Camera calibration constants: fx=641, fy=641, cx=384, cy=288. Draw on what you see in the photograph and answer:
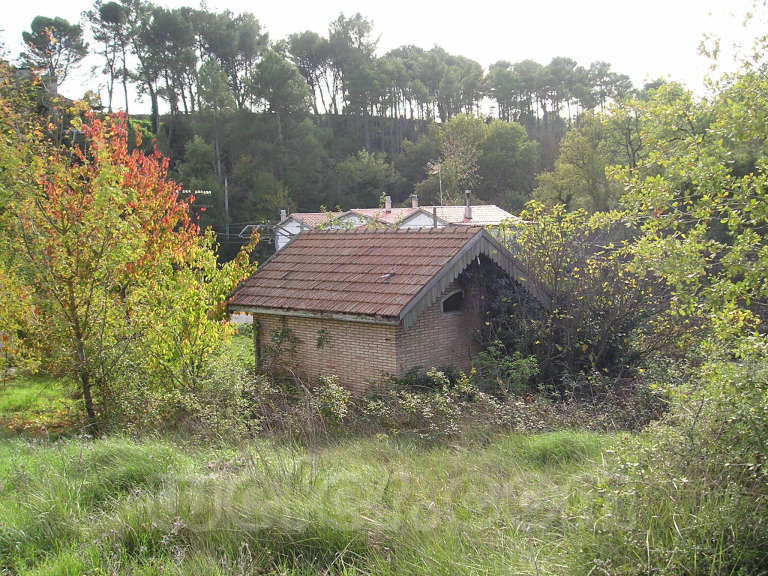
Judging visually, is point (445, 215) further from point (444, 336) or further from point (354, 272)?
point (444, 336)

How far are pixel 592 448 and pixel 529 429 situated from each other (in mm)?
1433

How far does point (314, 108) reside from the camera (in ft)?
207

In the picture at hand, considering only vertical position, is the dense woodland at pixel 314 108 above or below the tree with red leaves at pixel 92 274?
above

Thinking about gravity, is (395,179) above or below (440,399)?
above

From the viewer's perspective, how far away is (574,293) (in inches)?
563

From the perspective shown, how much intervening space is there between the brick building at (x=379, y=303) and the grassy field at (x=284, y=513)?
6103 mm

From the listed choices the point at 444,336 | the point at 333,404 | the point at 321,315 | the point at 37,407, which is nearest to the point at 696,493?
the point at 333,404

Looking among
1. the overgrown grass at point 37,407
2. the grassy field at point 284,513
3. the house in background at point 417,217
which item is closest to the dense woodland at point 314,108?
the house in background at point 417,217

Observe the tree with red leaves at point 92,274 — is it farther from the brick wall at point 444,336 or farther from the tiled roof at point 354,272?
the brick wall at point 444,336

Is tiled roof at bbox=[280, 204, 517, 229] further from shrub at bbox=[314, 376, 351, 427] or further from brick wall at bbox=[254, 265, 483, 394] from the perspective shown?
shrub at bbox=[314, 376, 351, 427]

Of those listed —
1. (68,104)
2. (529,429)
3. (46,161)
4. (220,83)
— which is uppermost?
(220,83)

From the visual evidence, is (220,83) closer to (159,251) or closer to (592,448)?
(159,251)

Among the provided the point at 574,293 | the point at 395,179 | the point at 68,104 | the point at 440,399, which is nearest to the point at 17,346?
the point at 68,104

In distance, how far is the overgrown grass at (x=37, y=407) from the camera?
11516 mm
